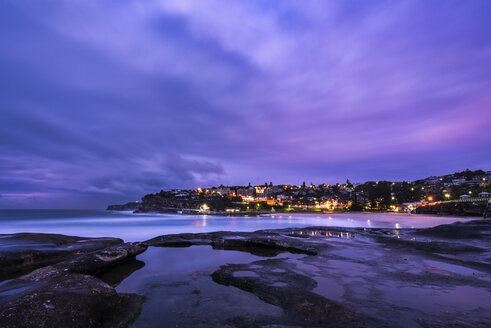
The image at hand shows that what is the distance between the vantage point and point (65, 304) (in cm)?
494

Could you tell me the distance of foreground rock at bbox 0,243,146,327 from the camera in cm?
444

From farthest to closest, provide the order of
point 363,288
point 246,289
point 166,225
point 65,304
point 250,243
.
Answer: point 166,225
point 250,243
point 246,289
point 363,288
point 65,304

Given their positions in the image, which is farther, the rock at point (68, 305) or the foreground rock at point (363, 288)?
the foreground rock at point (363, 288)

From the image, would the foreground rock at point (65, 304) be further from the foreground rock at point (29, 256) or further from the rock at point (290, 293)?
the foreground rock at point (29, 256)

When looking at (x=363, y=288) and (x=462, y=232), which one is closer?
(x=363, y=288)

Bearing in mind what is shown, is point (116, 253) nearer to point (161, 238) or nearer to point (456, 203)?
point (161, 238)

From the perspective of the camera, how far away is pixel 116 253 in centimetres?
1078

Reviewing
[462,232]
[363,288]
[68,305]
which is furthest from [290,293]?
[462,232]

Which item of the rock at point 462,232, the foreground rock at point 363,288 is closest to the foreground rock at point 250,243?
the foreground rock at point 363,288

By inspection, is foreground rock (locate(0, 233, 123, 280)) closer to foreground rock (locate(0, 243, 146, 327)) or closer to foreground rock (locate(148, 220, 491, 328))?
foreground rock (locate(0, 243, 146, 327))

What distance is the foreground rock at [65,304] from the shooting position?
14.6ft

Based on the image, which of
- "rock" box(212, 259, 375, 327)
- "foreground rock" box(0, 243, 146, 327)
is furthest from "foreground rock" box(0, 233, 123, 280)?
"rock" box(212, 259, 375, 327)

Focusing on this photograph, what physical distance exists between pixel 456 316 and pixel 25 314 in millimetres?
9336

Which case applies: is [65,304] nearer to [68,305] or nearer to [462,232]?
[68,305]
